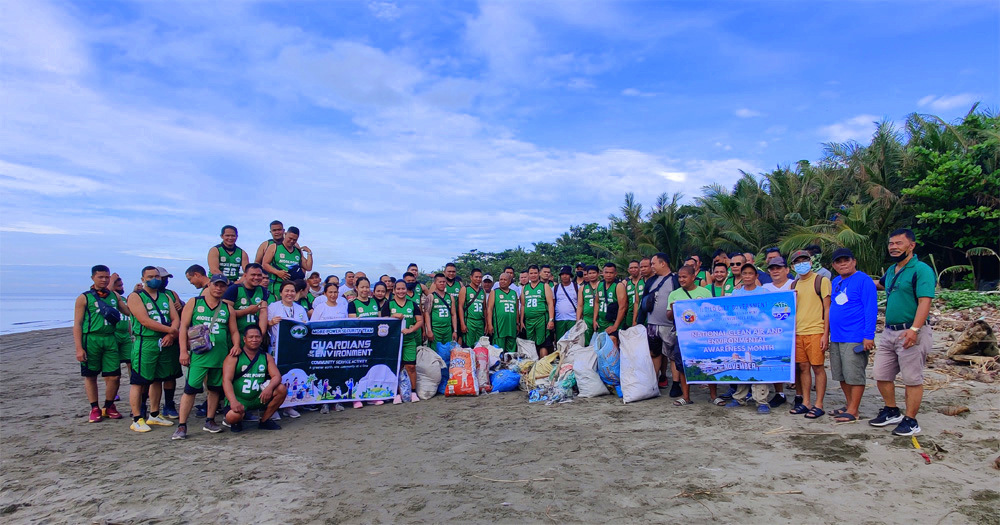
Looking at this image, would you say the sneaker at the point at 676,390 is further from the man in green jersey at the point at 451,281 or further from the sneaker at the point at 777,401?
the man in green jersey at the point at 451,281

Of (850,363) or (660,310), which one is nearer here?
(850,363)

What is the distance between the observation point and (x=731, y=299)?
239 inches

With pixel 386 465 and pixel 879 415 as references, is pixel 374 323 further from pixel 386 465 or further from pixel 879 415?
pixel 879 415

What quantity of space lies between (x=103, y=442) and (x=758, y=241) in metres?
17.9

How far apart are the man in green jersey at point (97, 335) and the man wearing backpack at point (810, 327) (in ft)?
24.1

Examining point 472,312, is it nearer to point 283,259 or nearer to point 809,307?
point 283,259

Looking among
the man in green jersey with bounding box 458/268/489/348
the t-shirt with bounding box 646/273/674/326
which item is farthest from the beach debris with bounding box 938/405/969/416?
the man in green jersey with bounding box 458/268/489/348

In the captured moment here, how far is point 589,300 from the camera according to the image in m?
7.97

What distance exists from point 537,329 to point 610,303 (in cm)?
126

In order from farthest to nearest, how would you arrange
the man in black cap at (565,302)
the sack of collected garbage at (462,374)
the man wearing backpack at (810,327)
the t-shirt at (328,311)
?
1. the man in black cap at (565,302)
2. the sack of collected garbage at (462,374)
3. the t-shirt at (328,311)
4. the man wearing backpack at (810,327)

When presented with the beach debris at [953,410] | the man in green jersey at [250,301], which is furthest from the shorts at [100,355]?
the beach debris at [953,410]

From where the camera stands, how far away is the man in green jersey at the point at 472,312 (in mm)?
8508

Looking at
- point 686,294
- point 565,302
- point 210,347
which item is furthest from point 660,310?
point 210,347

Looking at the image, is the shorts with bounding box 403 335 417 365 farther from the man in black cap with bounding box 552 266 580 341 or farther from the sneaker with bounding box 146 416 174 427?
the sneaker with bounding box 146 416 174 427
